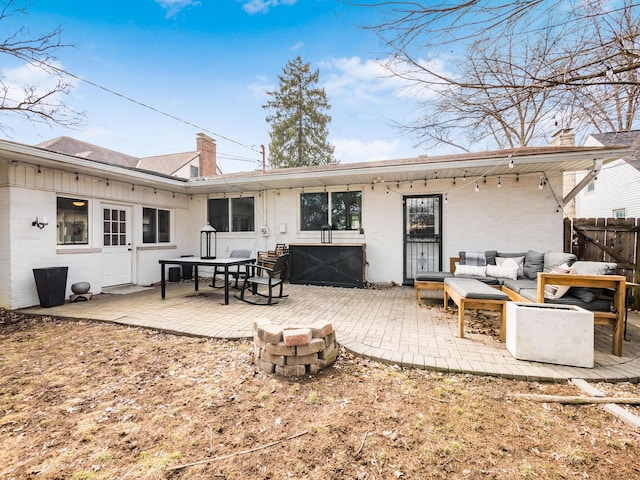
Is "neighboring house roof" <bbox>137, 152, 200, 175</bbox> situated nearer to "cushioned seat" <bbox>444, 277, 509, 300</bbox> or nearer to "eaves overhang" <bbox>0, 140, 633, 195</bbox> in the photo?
"eaves overhang" <bbox>0, 140, 633, 195</bbox>

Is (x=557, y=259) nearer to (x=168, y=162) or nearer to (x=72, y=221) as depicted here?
(x=72, y=221)

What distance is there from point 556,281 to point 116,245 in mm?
8446

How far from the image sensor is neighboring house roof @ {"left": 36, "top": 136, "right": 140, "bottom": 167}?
14.2 meters

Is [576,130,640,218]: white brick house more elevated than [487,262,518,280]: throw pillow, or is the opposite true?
[576,130,640,218]: white brick house

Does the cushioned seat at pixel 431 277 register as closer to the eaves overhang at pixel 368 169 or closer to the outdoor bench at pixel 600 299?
the outdoor bench at pixel 600 299

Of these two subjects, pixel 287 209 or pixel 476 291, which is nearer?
pixel 476 291

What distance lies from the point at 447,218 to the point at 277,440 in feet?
19.7

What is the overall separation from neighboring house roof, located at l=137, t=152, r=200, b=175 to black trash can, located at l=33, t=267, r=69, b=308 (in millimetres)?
12765

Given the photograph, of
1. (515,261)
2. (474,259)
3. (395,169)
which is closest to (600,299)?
(515,261)

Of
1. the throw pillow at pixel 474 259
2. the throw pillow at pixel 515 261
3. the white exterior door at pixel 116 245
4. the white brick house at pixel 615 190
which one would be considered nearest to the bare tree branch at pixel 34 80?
the white exterior door at pixel 116 245

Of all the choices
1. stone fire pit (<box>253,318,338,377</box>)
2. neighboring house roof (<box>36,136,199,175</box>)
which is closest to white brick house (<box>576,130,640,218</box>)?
stone fire pit (<box>253,318,338,377</box>)

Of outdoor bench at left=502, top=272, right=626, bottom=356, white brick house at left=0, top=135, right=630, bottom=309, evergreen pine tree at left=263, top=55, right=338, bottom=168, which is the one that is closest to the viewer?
outdoor bench at left=502, top=272, right=626, bottom=356

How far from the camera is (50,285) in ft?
16.3

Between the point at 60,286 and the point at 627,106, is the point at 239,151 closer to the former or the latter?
the point at 60,286
